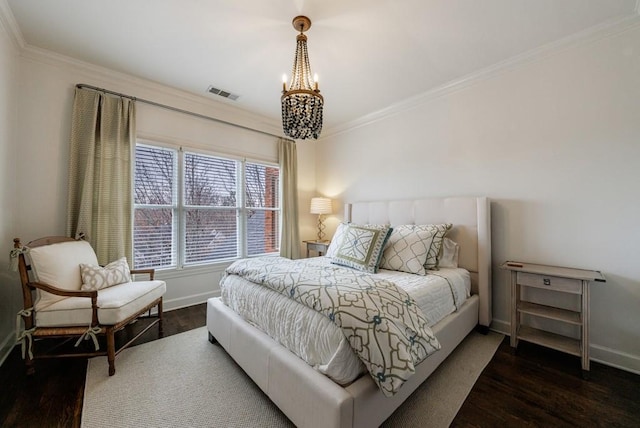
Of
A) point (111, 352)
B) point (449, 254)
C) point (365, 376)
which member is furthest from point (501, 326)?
point (111, 352)

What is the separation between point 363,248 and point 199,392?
170 cm

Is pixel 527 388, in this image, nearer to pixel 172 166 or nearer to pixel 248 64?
pixel 248 64

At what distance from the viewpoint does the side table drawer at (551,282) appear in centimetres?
186

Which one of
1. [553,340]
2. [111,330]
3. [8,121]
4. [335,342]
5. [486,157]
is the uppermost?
[8,121]

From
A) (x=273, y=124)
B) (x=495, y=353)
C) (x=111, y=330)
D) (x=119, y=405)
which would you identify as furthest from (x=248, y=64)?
(x=495, y=353)

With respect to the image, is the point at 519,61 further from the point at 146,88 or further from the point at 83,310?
the point at 83,310

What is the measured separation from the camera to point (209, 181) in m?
3.45

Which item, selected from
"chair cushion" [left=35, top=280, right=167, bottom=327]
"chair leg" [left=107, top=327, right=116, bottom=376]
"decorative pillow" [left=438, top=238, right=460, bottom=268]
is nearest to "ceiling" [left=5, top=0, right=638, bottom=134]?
"decorative pillow" [left=438, top=238, right=460, bottom=268]

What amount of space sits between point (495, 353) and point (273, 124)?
4.01 metres

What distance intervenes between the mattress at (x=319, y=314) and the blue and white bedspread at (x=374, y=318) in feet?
0.21

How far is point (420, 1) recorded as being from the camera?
5.83 feet

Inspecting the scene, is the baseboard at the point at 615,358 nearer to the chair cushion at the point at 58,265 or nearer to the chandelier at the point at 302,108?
the chandelier at the point at 302,108

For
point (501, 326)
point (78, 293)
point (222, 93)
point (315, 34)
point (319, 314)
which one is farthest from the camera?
point (222, 93)

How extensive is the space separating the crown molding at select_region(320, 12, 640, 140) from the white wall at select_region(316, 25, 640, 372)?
3cm
